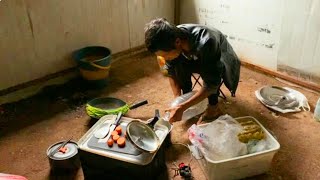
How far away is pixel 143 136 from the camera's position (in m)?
1.47

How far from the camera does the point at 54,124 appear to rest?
2012 millimetres

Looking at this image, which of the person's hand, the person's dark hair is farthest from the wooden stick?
the person's dark hair

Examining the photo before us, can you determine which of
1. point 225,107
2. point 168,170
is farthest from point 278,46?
point 168,170

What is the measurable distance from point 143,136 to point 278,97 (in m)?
1.20

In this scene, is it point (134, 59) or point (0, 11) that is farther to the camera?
point (134, 59)

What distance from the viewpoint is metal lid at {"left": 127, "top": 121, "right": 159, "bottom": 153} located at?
4.61 feet

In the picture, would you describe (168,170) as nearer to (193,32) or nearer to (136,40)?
(193,32)

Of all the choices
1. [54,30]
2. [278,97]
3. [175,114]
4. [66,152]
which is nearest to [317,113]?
[278,97]

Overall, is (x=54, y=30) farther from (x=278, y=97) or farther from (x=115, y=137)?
(x=278, y=97)

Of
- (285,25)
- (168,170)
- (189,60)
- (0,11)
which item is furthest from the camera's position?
(285,25)

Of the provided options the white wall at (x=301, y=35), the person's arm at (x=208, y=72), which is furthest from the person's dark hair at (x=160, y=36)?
the white wall at (x=301, y=35)

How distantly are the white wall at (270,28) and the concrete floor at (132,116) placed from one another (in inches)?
7.2

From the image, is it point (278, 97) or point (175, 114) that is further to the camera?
point (278, 97)

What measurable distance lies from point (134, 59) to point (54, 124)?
1138mm
